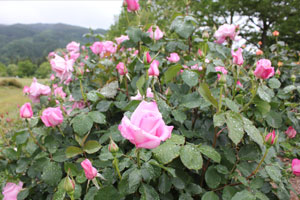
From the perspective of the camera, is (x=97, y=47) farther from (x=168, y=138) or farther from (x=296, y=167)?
(x=296, y=167)

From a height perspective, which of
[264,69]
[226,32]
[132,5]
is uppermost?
[132,5]

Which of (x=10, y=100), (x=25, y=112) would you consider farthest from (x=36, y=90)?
(x=10, y=100)

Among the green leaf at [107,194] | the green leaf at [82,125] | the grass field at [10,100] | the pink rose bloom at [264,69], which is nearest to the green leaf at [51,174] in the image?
the green leaf at [82,125]

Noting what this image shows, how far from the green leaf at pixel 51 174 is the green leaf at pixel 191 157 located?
2.08 ft

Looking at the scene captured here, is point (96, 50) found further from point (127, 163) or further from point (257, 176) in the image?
point (257, 176)

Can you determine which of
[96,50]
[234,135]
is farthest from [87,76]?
[234,135]

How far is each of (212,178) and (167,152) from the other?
328mm

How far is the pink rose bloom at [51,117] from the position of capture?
39.8 inches

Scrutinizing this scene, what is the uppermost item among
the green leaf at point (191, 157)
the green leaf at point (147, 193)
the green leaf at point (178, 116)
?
the green leaf at point (178, 116)

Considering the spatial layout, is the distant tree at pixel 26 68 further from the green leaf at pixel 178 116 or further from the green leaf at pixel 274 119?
the green leaf at pixel 274 119

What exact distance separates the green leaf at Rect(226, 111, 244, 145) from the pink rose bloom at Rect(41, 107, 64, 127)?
0.80m

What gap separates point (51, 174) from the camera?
0.97m

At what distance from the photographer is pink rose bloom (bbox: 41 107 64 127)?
1.01m

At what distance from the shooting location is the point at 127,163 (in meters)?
0.79
